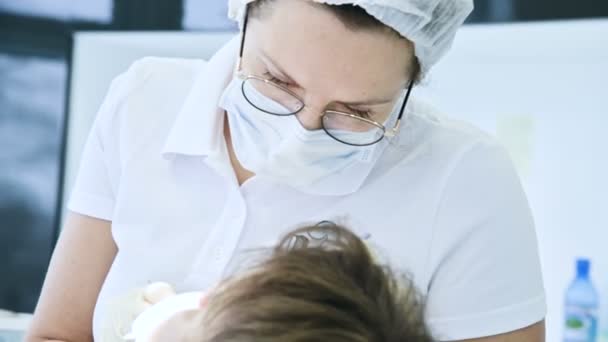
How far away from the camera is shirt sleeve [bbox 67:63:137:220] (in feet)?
4.17

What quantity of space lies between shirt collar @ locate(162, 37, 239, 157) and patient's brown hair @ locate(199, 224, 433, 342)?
36 centimetres

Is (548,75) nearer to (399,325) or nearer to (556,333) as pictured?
(556,333)

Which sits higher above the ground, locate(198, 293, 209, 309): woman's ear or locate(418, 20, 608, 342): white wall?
locate(198, 293, 209, 309): woman's ear

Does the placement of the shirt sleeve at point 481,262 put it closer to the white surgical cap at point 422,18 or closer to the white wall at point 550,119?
the white surgical cap at point 422,18

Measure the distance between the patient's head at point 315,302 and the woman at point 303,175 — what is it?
0.23 m

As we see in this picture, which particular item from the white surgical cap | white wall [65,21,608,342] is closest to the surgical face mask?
the white surgical cap

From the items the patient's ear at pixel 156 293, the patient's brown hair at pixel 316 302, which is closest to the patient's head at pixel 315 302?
the patient's brown hair at pixel 316 302

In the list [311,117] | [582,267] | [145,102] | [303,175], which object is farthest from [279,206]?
[582,267]

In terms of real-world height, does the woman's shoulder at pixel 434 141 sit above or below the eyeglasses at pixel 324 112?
below

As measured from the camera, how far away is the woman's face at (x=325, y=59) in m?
1.01

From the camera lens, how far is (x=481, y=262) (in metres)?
1.12

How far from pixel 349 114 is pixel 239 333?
380 mm

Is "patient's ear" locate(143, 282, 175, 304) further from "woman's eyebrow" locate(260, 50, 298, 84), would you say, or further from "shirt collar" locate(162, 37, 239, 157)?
"woman's eyebrow" locate(260, 50, 298, 84)

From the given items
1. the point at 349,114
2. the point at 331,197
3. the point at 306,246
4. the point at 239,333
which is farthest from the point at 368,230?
the point at 239,333
